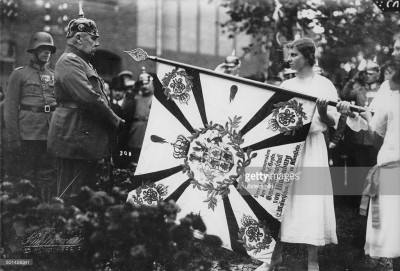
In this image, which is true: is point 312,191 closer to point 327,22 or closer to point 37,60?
point 37,60

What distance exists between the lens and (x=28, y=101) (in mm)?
5723

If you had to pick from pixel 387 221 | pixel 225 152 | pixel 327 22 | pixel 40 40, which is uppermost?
pixel 327 22

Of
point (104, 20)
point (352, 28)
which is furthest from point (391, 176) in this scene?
point (104, 20)

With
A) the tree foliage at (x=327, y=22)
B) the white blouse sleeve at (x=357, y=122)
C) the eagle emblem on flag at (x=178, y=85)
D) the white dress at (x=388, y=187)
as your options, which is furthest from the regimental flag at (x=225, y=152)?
the tree foliage at (x=327, y=22)

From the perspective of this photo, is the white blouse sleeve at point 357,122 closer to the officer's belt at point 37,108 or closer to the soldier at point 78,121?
the soldier at point 78,121

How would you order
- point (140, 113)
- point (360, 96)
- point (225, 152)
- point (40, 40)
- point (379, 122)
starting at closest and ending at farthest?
point (379, 122) < point (225, 152) < point (40, 40) < point (360, 96) < point (140, 113)

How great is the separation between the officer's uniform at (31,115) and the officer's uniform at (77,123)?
74 cm

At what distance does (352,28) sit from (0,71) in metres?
4.51

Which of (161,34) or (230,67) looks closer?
(230,67)

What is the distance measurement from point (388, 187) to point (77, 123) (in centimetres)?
249

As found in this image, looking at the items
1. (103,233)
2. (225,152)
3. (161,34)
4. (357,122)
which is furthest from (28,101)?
(161,34)

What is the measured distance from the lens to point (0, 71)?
6754 mm

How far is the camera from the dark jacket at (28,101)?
5617 mm

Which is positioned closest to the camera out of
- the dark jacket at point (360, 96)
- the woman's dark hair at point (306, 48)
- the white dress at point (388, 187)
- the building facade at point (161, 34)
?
the white dress at point (388, 187)
